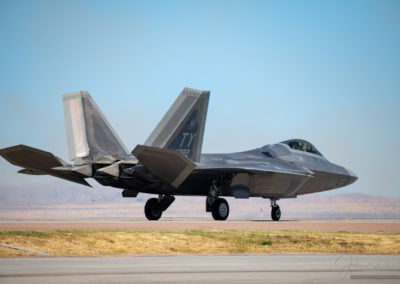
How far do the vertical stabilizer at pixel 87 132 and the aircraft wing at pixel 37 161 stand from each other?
0.88 m

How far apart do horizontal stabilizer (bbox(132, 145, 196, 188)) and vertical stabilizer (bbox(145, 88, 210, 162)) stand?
1211mm

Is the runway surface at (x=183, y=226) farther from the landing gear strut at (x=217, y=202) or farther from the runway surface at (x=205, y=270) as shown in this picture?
the runway surface at (x=205, y=270)

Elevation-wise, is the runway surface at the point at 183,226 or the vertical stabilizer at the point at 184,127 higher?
the vertical stabilizer at the point at 184,127

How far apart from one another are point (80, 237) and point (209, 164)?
11.2m

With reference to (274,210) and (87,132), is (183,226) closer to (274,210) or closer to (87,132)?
(87,132)

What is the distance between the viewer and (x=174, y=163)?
83.6ft

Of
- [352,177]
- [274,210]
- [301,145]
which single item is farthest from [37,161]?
[352,177]

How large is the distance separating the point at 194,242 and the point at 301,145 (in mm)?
16282

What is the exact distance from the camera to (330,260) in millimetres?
13750

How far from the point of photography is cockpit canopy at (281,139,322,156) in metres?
34.1

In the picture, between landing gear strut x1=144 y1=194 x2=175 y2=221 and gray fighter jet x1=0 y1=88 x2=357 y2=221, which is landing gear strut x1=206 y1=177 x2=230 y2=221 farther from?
landing gear strut x1=144 y1=194 x2=175 y2=221

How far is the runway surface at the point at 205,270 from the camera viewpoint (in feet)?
32.3

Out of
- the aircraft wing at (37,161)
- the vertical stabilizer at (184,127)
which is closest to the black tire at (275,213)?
the vertical stabilizer at (184,127)

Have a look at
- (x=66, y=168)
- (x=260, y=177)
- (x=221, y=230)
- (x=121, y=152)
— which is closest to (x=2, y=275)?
(x=221, y=230)
